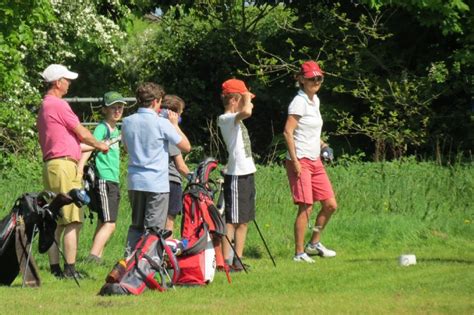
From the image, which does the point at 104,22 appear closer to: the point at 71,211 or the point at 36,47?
the point at 36,47

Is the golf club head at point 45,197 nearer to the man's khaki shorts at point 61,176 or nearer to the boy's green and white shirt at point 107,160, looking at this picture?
the man's khaki shorts at point 61,176

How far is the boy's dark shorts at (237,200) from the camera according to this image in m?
11.6

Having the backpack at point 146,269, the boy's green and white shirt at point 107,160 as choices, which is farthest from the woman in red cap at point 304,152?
the backpack at point 146,269

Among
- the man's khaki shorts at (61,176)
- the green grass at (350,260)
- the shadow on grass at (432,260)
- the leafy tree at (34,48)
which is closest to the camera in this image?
the green grass at (350,260)

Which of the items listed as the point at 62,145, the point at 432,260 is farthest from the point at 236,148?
the point at 432,260

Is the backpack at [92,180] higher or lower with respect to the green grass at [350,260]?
higher

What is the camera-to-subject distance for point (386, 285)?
10.2 metres

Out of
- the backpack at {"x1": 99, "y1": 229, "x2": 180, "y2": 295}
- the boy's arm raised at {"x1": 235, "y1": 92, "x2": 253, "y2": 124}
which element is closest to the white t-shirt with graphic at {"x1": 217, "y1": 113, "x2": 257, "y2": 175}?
the boy's arm raised at {"x1": 235, "y1": 92, "x2": 253, "y2": 124}

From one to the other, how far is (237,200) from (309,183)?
957mm

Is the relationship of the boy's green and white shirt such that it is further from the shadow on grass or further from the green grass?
the shadow on grass

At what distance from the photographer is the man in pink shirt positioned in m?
11.0

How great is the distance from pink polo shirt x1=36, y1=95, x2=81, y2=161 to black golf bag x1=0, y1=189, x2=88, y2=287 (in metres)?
0.59

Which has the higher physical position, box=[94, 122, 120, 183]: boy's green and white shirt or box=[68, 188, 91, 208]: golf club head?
box=[94, 122, 120, 183]: boy's green and white shirt

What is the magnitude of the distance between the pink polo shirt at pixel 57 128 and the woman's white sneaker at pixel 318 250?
9.15 ft
